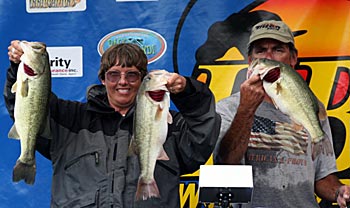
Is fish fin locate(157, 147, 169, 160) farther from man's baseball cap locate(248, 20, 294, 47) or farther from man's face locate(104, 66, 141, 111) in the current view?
man's baseball cap locate(248, 20, 294, 47)

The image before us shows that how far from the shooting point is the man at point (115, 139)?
3.07 metres

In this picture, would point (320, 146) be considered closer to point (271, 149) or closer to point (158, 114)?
point (271, 149)

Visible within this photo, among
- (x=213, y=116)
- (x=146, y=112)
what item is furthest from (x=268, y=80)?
(x=146, y=112)

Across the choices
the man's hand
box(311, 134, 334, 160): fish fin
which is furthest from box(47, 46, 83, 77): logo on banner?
the man's hand

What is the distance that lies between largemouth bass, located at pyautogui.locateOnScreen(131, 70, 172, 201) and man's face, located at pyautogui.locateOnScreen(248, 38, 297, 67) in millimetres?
784

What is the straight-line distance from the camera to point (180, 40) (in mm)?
3955

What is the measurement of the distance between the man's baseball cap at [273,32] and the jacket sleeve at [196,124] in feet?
1.93

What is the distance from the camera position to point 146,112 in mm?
2865

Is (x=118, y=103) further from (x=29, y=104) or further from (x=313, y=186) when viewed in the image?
(x=313, y=186)

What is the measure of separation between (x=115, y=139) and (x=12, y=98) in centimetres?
50

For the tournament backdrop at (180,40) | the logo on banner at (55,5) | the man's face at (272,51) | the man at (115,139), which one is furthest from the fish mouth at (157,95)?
the logo on banner at (55,5)

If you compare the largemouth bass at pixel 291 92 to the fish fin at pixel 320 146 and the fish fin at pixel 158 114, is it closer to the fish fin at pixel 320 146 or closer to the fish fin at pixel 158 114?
the fish fin at pixel 320 146

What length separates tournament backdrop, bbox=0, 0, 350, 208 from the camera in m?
3.85

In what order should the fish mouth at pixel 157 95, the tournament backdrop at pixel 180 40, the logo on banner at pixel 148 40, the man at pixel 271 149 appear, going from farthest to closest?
1. the logo on banner at pixel 148 40
2. the tournament backdrop at pixel 180 40
3. the man at pixel 271 149
4. the fish mouth at pixel 157 95
